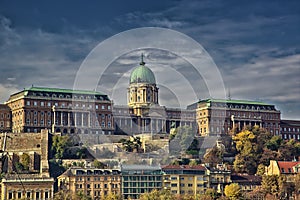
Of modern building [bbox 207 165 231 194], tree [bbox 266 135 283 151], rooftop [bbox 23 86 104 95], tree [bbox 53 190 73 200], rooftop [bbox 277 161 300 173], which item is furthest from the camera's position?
rooftop [bbox 23 86 104 95]

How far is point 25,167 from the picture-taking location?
11694cm

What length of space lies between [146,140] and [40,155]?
18.1 metres

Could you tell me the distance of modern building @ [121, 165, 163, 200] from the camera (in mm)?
111750

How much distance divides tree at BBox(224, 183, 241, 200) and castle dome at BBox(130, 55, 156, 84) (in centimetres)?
4003

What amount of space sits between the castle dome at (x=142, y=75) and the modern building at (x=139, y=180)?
35.8m

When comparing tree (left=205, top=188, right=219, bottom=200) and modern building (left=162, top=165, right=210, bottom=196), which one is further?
modern building (left=162, top=165, right=210, bottom=196)

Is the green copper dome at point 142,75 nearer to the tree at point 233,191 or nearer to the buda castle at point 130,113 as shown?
the buda castle at point 130,113

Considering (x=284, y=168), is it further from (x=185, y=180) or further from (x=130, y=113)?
(x=130, y=113)

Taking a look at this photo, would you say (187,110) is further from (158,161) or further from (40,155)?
(40,155)

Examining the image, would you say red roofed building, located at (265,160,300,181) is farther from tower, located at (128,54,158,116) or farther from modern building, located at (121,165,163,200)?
tower, located at (128,54,158,116)

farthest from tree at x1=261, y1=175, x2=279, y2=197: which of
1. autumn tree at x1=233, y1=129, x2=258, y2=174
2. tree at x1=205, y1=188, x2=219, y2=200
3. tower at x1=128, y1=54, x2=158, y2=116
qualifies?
tower at x1=128, y1=54, x2=158, y2=116

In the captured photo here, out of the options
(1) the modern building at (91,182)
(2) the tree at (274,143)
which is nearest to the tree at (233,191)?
(1) the modern building at (91,182)

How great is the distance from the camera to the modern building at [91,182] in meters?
110

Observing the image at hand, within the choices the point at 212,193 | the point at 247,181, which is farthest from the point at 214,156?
the point at 212,193
